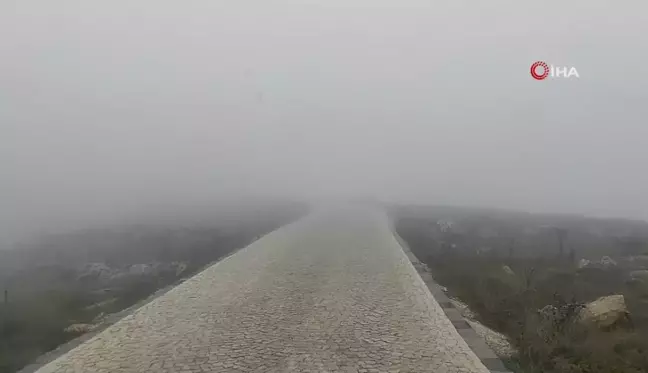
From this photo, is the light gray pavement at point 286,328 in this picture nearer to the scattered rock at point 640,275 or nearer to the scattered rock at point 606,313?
the scattered rock at point 606,313

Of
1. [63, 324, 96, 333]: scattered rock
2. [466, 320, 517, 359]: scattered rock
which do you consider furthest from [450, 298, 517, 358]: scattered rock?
[63, 324, 96, 333]: scattered rock

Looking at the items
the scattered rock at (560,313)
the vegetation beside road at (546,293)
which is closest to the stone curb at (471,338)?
the vegetation beside road at (546,293)

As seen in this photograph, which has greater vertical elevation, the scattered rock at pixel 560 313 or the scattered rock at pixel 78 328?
the scattered rock at pixel 560 313

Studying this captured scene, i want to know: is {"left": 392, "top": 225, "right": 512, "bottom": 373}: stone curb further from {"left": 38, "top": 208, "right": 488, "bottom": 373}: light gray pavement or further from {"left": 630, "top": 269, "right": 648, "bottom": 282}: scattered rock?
{"left": 630, "top": 269, "right": 648, "bottom": 282}: scattered rock

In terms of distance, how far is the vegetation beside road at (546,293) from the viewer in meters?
8.30

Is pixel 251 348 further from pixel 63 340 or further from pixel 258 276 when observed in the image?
pixel 258 276

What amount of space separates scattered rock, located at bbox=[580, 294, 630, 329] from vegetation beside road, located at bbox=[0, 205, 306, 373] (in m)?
10.7

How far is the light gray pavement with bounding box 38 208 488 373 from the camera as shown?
6938 mm

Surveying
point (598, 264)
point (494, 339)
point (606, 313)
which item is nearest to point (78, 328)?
point (494, 339)

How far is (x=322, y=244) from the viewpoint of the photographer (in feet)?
65.0

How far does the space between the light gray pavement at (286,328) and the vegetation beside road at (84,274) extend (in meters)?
1.74

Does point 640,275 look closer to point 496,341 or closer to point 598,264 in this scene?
point 598,264

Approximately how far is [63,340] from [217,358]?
4419 millimetres

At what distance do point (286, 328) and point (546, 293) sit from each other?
31.5 feet
